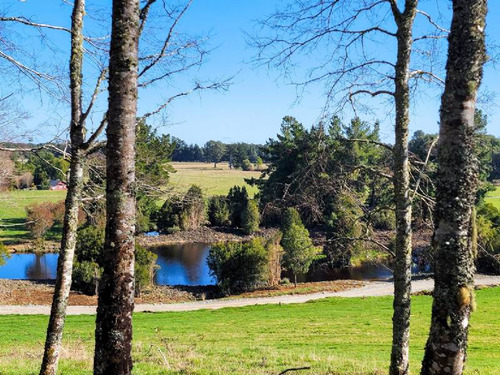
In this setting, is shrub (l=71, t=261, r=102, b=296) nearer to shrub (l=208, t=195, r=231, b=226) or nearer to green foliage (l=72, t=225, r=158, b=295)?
green foliage (l=72, t=225, r=158, b=295)

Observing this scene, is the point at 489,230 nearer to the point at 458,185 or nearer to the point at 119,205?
the point at 458,185

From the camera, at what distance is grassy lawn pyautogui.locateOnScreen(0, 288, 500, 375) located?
800 centimetres

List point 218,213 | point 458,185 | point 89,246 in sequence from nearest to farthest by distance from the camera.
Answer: point 458,185 → point 89,246 → point 218,213

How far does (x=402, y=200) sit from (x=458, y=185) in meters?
1.97

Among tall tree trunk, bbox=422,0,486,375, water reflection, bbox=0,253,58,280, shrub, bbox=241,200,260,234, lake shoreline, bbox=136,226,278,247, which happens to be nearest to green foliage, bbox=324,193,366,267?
tall tree trunk, bbox=422,0,486,375

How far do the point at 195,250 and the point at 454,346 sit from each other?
42.1m

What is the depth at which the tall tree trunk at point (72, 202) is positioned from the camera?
17.0 ft

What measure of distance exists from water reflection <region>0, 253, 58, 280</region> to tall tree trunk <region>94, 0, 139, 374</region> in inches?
1251

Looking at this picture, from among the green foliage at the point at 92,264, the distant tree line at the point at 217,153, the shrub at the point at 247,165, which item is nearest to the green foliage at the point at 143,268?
the green foliage at the point at 92,264

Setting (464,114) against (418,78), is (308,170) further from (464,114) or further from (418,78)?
(464,114)

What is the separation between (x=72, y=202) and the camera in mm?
5379

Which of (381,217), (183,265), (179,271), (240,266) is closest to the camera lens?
(381,217)

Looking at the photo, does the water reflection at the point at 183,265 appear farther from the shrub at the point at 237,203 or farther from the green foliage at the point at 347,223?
the green foliage at the point at 347,223

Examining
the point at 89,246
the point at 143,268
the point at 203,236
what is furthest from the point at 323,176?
the point at 203,236
